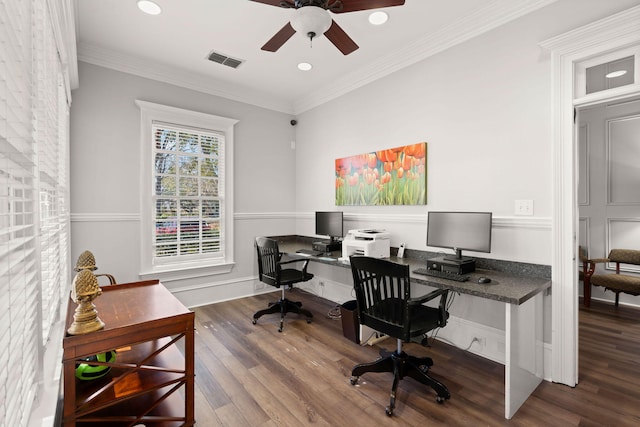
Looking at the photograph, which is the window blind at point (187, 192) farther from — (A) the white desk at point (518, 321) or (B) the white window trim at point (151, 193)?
(A) the white desk at point (518, 321)

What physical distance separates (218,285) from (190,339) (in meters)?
2.75

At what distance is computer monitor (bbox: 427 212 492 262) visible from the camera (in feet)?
8.22

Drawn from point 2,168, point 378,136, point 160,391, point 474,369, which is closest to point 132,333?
point 160,391

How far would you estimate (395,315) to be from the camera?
215 centimetres

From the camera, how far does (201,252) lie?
418 centimetres

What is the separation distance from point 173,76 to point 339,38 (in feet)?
8.37

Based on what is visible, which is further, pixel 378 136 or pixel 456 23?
pixel 378 136

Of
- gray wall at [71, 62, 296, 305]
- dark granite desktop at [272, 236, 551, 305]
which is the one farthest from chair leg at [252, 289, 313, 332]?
gray wall at [71, 62, 296, 305]

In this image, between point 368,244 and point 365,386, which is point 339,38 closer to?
point 368,244

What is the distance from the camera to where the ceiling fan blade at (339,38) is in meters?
2.24

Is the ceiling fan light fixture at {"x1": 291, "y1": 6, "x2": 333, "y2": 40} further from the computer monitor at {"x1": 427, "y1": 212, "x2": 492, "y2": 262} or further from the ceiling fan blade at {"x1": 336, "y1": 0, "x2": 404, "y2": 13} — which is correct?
the computer monitor at {"x1": 427, "y1": 212, "x2": 492, "y2": 262}

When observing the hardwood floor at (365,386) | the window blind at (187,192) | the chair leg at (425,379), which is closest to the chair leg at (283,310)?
the hardwood floor at (365,386)

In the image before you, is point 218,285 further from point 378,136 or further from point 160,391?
point 378,136

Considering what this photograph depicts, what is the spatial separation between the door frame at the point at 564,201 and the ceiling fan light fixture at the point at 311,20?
173cm
